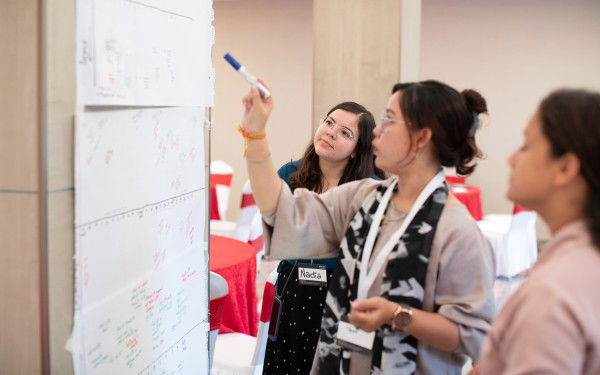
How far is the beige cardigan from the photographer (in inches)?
57.7

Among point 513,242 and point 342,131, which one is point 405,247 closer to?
point 342,131

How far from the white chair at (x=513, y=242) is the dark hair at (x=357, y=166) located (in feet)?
12.0

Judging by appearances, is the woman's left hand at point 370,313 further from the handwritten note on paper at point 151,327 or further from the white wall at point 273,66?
the white wall at point 273,66

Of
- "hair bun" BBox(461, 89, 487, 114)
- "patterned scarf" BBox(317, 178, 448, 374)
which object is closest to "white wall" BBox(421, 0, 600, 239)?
"hair bun" BBox(461, 89, 487, 114)

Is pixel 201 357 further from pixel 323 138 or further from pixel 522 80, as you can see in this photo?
pixel 522 80

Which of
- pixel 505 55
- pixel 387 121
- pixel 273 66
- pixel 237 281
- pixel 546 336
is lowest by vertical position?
pixel 237 281

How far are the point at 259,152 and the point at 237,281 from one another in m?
1.90

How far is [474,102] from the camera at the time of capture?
5.18 ft

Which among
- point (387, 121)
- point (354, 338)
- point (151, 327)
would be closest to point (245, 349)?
point (151, 327)

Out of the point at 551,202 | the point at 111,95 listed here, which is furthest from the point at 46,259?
the point at 551,202

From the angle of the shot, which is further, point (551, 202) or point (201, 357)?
point (201, 357)

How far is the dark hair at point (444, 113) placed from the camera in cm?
152

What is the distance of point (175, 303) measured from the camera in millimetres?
1766

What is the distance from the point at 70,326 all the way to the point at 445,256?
896 mm
